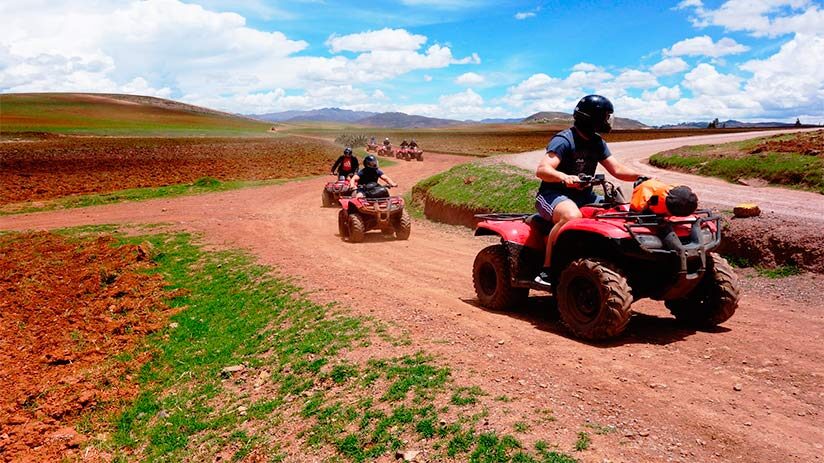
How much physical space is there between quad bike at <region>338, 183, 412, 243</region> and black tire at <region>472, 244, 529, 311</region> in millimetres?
6671

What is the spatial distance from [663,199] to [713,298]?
1418 mm

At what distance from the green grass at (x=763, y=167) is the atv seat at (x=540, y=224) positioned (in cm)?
1037

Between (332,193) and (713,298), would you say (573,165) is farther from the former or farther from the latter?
(332,193)

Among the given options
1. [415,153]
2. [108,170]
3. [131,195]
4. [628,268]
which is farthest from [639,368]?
[415,153]

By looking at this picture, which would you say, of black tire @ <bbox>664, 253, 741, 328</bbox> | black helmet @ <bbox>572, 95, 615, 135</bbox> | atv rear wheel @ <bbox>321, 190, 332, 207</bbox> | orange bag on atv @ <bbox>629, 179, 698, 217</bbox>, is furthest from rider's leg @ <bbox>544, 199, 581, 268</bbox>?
atv rear wheel @ <bbox>321, 190, 332, 207</bbox>

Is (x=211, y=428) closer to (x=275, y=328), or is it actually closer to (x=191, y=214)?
(x=275, y=328)

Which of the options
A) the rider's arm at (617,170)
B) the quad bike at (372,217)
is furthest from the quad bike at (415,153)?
the rider's arm at (617,170)

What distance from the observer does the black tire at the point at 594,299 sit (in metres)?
5.71

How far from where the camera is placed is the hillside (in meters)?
107

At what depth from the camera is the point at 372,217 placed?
14570mm

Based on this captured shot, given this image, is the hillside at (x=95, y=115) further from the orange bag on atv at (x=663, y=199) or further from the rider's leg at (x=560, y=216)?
the orange bag on atv at (x=663, y=199)

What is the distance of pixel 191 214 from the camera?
19.9m

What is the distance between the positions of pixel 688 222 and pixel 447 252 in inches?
273

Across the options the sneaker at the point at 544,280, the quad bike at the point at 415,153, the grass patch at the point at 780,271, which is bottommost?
the grass patch at the point at 780,271
